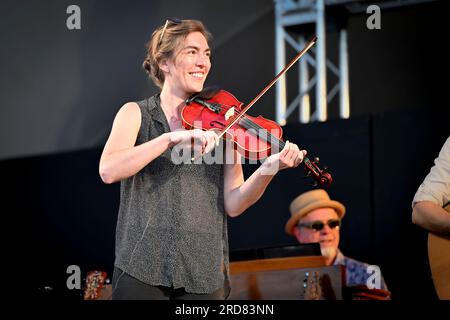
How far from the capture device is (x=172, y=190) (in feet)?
7.68

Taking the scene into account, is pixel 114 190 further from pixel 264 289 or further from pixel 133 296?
pixel 133 296

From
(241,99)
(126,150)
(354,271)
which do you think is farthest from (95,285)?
(241,99)

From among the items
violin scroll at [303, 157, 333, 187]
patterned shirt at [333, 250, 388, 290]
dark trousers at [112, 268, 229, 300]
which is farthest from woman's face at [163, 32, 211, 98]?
patterned shirt at [333, 250, 388, 290]

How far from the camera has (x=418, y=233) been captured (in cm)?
430

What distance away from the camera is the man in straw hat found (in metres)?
4.18

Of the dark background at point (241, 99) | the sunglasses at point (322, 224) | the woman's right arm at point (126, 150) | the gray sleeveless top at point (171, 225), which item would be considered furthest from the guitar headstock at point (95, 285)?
the sunglasses at point (322, 224)

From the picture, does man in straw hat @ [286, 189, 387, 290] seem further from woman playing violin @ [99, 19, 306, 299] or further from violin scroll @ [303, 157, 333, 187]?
woman playing violin @ [99, 19, 306, 299]

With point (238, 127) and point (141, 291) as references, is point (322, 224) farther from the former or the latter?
point (141, 291)

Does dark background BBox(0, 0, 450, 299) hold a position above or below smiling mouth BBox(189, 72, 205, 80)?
above

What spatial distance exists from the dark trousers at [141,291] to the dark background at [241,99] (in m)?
1.60

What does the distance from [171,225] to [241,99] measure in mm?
2707

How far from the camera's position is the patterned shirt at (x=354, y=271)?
13.5ft

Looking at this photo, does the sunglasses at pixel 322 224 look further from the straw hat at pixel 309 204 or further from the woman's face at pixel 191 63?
the woman's face at pixel 191 63

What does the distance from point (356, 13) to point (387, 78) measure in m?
0.59
